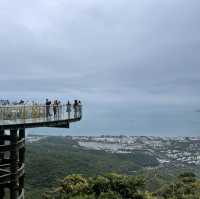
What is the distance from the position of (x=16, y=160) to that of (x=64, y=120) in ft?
16.9

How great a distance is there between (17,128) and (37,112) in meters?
2.62

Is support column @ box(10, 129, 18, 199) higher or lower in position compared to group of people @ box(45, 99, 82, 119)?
lower

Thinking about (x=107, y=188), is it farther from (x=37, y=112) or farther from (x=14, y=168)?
(x=14, y=168)

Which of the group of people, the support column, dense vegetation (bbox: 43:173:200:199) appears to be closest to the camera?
the support column

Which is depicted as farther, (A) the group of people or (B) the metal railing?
(A) the group of people

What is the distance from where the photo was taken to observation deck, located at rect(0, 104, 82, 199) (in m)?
22.5

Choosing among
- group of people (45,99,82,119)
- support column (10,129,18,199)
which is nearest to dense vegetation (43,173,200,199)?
group of people (45,99,82,119)

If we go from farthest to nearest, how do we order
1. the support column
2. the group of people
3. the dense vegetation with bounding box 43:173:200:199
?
the dense vegetation with bounding box 43:173:200:199
the group of people
the support column

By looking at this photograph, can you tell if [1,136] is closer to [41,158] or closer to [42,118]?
[42,118]

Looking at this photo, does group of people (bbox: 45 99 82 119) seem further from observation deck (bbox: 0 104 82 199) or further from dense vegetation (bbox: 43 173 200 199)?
dense vegetation (bbox: 43 173 200 199)

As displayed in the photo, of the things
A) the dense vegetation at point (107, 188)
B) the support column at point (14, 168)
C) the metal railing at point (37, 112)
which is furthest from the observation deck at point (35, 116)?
the dense vegetation at point (107, 188)

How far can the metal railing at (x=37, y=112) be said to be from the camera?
22.9 m

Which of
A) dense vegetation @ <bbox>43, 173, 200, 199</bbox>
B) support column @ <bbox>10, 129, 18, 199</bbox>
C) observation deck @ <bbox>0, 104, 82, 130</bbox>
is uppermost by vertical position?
observation deck @ <bbox>0, 104, 82, 130</bbox>

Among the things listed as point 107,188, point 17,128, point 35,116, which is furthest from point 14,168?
point 107,188
